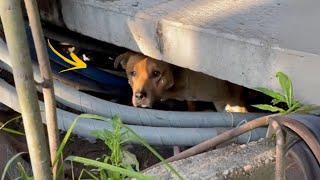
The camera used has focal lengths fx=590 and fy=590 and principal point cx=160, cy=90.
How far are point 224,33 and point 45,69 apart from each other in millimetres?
1022

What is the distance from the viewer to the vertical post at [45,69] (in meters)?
1.39

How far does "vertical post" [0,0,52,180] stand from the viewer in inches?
48.0

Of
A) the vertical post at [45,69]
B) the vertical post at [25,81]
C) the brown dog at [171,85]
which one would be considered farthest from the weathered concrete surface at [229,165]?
the brown dog at [171,85]

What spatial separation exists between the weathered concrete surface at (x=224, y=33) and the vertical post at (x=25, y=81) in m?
1.04

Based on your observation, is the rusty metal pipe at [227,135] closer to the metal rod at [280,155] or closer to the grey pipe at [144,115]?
the metal rod at [280,155]

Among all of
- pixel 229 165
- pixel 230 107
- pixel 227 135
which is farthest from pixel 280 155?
pixel 230 107

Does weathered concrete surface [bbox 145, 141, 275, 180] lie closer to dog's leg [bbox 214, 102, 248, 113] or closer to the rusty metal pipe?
the rusty metal pipe

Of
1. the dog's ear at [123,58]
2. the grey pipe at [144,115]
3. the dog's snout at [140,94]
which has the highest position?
the grey pipe at [144,115]

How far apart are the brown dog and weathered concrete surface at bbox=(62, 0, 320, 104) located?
0.68 m

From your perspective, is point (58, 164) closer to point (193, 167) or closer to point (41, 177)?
point (41, 177)

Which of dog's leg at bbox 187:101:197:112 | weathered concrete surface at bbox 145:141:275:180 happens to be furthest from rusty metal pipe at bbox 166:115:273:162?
dog's leg at bbox 187:101:197:112

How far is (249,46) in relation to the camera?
7.20ft

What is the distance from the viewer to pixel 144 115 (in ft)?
8.64

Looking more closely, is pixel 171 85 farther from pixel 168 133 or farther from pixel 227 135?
pixel 227 135
